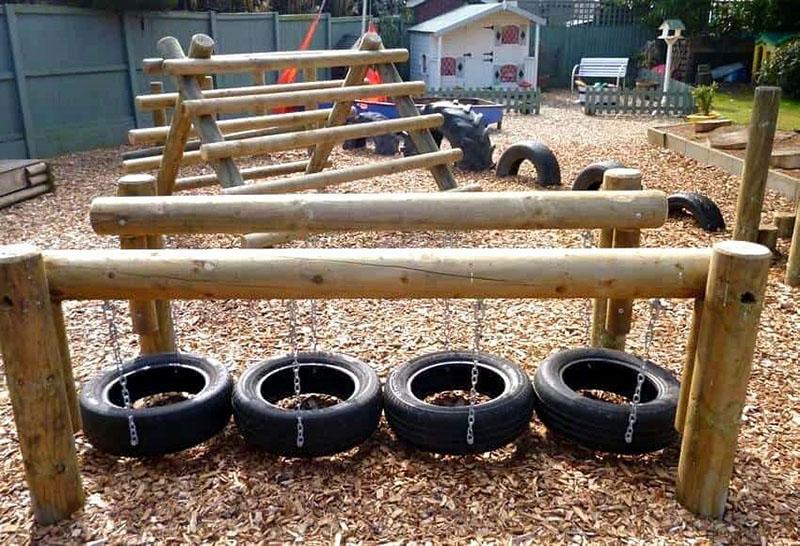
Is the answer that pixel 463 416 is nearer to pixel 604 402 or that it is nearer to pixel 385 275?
pixel 604 402

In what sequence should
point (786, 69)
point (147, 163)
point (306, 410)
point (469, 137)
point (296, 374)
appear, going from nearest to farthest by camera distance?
point (306, 410)
point (296, 374)
point (147, 163)
point (469, 137)
point (786, 69)

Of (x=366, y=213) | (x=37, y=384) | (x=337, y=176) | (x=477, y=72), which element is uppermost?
(x=477, y=72)

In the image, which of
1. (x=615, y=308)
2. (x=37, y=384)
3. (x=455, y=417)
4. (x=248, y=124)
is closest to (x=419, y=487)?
(x=455, y=417)

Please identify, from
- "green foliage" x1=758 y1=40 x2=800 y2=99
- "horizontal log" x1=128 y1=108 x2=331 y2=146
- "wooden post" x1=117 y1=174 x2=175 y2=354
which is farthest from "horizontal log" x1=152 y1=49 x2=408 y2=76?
"green foliage" x1=758 y1=40 x2=800 y2=99

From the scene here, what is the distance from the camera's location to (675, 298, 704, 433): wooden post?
2.93 metres

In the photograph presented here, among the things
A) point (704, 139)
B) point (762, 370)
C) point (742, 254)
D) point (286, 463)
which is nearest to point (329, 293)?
point (286, 463)

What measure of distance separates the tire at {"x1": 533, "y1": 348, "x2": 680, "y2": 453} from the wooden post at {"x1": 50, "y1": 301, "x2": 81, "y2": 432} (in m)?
2.17

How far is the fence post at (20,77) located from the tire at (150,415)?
9.11 m

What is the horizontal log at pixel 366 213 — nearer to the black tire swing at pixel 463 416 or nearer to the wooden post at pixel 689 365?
the black tire swing at pixel 463 416

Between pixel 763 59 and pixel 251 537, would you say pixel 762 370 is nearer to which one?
pixel 251 537

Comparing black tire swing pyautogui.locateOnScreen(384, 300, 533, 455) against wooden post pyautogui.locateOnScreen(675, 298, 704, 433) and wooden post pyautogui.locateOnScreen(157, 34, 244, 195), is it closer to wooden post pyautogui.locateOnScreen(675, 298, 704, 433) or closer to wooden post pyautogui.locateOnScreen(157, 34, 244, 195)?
wooden post pyautogui.locateOnScreen(675, 298, 704, 433)

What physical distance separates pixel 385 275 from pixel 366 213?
827 mm

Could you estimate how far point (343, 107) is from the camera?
795 cm

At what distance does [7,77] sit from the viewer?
1078cm
